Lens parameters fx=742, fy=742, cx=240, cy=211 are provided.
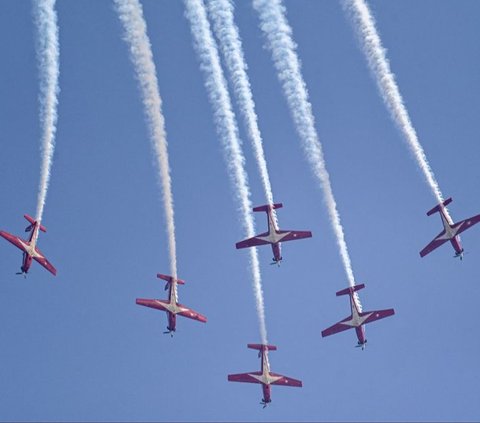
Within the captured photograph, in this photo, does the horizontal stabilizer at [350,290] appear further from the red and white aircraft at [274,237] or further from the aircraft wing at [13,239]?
the aircraft wing at [13,239]

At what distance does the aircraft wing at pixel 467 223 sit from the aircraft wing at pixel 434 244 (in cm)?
97

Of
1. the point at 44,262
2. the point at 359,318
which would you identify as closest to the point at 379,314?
the point at 359,318

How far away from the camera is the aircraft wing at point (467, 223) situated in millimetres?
38522

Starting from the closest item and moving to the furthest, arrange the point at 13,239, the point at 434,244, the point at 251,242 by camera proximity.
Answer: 1. the point at 13,239
2. the point at 251,242
3. the point at 434,244

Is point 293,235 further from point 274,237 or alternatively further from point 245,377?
point 245,377

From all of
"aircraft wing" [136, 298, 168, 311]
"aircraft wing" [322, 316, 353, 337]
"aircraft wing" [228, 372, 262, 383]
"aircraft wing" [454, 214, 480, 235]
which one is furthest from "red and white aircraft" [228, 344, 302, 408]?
"aircraft wing" [454, 214, 480, 235]

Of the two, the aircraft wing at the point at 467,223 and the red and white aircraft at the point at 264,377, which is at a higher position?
the aircraft wing at the point at 467,223

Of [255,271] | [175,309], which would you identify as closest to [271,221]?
[255,271]

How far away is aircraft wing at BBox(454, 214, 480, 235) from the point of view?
1517 inches

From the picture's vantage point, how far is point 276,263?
38969 millimetres

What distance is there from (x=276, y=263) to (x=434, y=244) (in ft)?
30.0

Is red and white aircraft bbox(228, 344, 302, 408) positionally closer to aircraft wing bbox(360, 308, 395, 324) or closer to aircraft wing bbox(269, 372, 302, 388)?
aircraft wing bbox(269, 372, 302, 388)

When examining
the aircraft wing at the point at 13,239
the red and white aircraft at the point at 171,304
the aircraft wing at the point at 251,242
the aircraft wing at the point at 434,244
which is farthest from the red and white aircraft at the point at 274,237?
the aircraft wing at the point at 13,239

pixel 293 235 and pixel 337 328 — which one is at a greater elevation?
pixel 293 235
